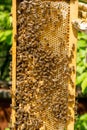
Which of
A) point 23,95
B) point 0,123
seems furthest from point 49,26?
point 0,123

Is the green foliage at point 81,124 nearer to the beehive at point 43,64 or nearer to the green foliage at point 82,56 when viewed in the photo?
the green foliage at point 82,56

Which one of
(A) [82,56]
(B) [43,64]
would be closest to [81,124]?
(A) [82,56]

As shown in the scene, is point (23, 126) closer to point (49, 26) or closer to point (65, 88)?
point (65, 88)

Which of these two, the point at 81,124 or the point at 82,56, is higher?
the point at 82,56

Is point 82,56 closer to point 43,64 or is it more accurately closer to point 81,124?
point 81,124

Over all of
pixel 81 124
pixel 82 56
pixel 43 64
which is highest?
pixel 43 64

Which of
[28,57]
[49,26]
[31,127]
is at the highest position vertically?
[49,26]

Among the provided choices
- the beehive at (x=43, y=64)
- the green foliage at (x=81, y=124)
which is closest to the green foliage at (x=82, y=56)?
the green foliage at (x=81, y=124)

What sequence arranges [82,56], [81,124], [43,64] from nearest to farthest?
[43,64]
[81,124]
[82,56]
